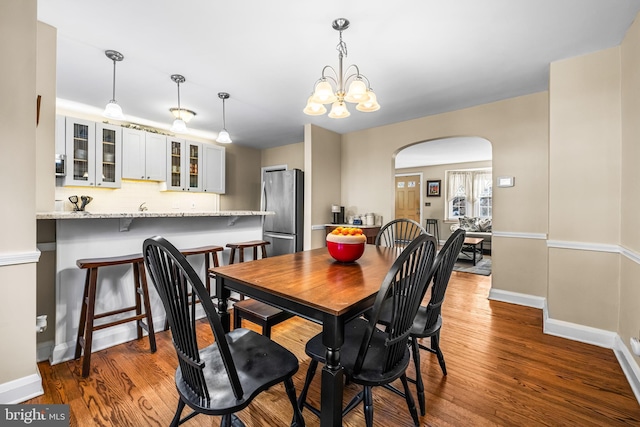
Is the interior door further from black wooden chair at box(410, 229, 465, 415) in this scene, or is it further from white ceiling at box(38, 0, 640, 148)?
black wooden chair at box(410, 229, 465, 415)

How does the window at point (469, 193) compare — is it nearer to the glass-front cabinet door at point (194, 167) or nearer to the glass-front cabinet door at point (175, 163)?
the glass-front cabinet door at point (194, 167)

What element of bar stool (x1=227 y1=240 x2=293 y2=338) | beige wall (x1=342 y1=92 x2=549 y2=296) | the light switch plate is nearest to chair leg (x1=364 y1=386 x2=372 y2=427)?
bar stool (x1=227 y1=240 x2=293 y2=338)

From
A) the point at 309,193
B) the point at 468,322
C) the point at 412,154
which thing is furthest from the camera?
the point at 412,154

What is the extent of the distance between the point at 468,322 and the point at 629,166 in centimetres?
177

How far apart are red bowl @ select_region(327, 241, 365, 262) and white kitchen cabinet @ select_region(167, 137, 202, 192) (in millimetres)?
3886

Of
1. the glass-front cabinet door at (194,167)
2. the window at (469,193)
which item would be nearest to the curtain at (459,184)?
the window at (469,193)

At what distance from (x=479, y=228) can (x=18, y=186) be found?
7913mm

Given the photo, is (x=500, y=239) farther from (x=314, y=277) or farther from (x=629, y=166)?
(x=314, y=277)

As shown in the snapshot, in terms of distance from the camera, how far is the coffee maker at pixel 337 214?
4.79 meters

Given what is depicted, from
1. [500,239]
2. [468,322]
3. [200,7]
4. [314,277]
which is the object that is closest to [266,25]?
[200,7]

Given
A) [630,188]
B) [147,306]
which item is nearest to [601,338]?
[630,188]

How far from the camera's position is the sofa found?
671 cm

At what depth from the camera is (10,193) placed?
61.2 inches

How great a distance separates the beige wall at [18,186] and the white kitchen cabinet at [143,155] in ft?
9.04
